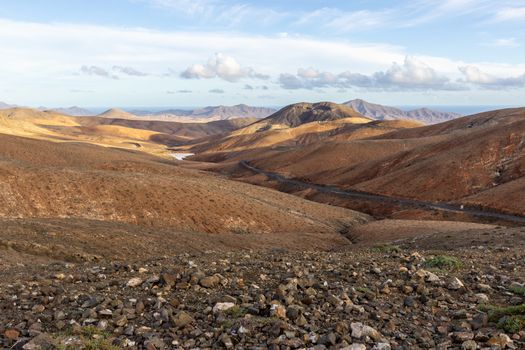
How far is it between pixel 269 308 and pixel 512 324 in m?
4.87

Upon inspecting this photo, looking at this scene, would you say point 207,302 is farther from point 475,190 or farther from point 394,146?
point 394,146

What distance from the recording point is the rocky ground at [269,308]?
26.8ft

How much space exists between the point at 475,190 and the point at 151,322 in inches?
2794

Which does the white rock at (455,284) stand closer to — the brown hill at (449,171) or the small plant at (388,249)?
the small plant at (388,249)

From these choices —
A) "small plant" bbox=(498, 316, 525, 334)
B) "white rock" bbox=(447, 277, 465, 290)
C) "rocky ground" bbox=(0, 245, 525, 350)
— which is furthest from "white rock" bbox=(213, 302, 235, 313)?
"white rock" bbox=(447, 277, 465, 290)

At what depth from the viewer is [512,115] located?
457ft

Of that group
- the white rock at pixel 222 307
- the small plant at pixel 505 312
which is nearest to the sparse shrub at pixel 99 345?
the white rock at pixel 222 307

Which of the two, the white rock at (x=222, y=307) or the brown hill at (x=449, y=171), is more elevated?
the white rock at (x=222, y=307)

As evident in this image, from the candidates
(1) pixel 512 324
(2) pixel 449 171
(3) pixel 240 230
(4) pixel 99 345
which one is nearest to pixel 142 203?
(3) pixel 240 230

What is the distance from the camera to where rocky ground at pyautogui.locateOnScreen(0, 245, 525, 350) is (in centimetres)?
816

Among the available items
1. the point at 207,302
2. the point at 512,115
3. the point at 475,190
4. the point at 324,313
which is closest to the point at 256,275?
the point at 207,302

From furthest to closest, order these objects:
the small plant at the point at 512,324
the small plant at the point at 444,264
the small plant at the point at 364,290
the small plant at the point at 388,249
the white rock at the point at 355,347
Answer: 1. the small plant at the point at 388,249
2. the small plant at the point at 444,264
3. the small plant at the point at 364,290
4. the small plant at the point at 512,324
5. the white rock at the point at 355,347

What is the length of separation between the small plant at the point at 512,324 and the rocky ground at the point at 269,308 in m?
0.02

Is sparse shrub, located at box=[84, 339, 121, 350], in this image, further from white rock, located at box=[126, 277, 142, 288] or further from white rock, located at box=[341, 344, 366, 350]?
white rock, located at box=[341, 344, 366, 350]
